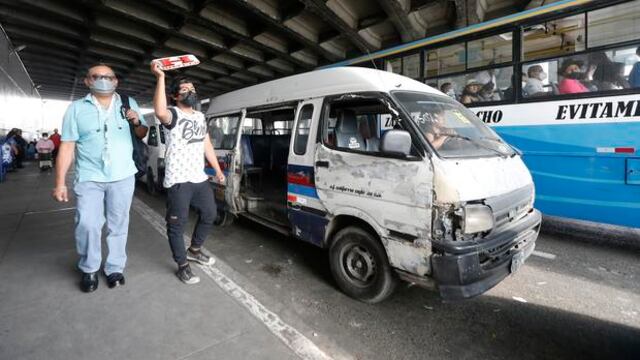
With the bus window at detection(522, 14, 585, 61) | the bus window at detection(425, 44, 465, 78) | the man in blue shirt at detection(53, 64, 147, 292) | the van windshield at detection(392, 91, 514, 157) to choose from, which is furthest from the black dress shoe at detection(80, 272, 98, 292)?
the bus window at detection(522, 14, 585, 61)

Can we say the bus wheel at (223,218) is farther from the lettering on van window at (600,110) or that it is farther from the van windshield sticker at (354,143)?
the lettering on van window at (600,110)

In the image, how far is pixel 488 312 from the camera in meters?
2.88

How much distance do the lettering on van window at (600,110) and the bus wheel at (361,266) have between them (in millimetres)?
3607

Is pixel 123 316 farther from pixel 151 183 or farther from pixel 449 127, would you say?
pixel 151 183

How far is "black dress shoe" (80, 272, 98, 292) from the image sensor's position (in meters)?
2.94

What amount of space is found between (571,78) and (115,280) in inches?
236

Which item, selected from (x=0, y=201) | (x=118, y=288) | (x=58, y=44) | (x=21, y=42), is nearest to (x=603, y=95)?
(x=118, y=288)

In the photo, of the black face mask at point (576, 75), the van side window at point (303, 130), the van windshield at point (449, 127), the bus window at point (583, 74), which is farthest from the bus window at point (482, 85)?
the van side window at point (303, 130)

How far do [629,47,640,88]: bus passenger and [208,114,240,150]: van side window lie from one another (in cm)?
516

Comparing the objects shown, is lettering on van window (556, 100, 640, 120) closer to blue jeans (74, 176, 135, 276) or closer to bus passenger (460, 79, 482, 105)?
bus passenger (460, 79, 482, 105)

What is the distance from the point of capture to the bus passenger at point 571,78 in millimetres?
4309

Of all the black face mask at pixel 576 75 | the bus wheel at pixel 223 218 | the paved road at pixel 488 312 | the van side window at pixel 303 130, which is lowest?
the paved road at pixel 488 312

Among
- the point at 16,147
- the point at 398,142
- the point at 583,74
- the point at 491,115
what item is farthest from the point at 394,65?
the point at 16,147

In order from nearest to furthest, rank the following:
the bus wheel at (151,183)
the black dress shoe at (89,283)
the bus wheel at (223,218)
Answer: the black dress shoe at (89,283)
the bus wheel at (223,218)
the bus wheel at (151,183)
